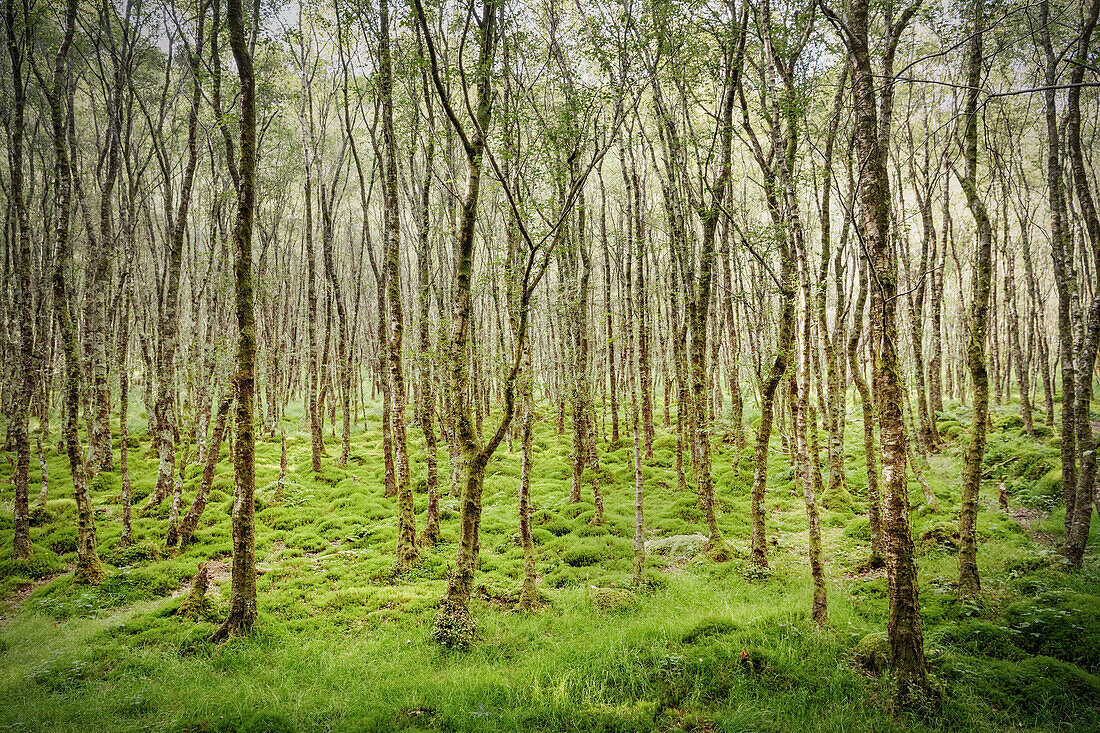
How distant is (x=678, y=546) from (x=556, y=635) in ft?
15.5

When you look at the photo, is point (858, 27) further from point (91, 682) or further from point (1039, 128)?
point (1039, 128)

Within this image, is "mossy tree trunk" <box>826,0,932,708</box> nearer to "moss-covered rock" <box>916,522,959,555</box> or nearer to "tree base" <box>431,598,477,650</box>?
"tree base" <box>431,598,477,650</box>

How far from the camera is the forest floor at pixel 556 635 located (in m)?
5.57

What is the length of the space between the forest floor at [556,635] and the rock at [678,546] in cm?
7

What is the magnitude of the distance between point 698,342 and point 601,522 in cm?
522

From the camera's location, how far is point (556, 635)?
7551mm

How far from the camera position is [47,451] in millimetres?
17906

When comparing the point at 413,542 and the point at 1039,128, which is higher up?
the point at 1039,128

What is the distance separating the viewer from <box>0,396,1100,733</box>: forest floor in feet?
18.3

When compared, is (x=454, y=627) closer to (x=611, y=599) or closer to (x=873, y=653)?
(x=611, y=599)

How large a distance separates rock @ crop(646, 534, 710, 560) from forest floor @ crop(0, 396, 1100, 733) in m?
0.07

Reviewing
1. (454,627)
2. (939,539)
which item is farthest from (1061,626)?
(454,627)

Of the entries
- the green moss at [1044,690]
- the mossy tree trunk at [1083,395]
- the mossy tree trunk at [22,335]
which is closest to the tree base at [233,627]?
the mossy tree trunk at [22,335]

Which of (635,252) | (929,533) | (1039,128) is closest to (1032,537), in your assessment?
(929,533)
